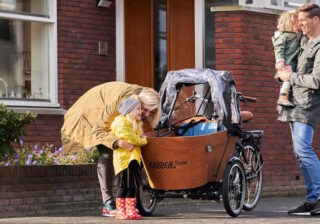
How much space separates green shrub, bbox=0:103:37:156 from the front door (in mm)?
4835

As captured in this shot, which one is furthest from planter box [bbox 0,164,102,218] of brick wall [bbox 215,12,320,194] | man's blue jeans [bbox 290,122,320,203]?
brick wall [bbox 215,12,320,194]

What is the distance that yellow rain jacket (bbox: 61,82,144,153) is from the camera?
37.4 ft

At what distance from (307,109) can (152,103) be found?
1695 millimetres

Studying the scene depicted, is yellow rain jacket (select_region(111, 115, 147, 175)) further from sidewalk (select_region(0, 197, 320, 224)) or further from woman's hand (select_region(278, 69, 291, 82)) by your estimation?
woman's hand (select_region(278, 69, 291, 82))

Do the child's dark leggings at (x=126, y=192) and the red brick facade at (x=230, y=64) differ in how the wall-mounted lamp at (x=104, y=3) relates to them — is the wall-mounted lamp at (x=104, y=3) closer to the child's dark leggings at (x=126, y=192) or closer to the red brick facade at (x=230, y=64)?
the red brick facade at (x=230, y=64)

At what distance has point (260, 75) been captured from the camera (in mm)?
15961

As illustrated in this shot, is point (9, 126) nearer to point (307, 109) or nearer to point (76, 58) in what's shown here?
point (307, 109)

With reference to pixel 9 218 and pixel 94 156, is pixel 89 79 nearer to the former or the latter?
pixel 94 156

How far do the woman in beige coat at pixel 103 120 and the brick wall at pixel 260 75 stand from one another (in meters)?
4.26

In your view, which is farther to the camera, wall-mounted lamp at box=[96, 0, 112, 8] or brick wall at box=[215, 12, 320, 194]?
wall-mounted lamp at box=[96, 0, 112, 8]

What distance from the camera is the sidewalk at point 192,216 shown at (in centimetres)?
1097

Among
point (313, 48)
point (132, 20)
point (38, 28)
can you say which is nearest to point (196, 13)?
point (132, 20)

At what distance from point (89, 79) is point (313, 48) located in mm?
5196

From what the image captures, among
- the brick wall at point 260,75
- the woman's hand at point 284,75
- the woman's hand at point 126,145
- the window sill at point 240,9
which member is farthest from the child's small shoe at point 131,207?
the window sill at point 240,9
